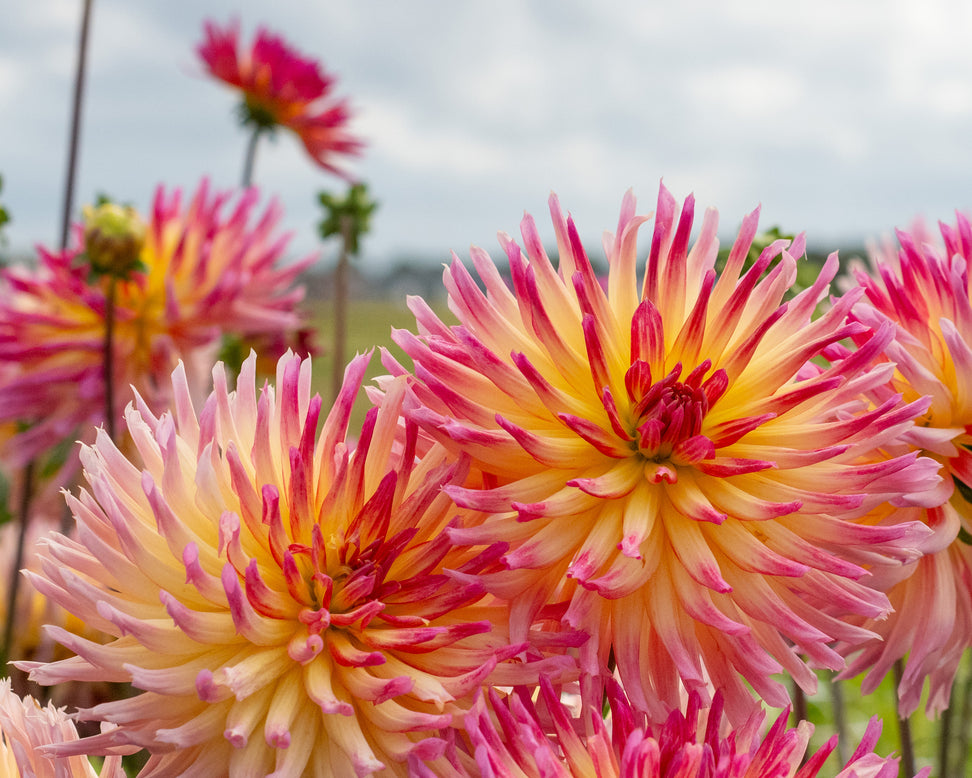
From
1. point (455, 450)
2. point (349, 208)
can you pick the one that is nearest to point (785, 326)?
point (455, 450)

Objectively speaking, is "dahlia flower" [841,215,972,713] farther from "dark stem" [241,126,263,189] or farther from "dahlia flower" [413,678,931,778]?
"dark stem" [241,126,263,189]

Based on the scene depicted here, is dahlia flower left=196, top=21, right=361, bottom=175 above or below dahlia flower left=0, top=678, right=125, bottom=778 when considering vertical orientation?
above

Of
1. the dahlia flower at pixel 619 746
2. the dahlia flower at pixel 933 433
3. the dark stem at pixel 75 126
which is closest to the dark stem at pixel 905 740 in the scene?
the dahlia flower at pixel 933 433

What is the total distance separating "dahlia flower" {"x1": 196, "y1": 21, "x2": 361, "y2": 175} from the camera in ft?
5.91

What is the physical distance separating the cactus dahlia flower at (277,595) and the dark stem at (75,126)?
87 centimetres

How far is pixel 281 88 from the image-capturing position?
5.88ft

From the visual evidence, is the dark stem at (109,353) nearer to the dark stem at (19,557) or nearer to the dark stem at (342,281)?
the dark stem at (19,557)

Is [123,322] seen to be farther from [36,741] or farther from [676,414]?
[676,414]

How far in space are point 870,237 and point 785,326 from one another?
→ 1.01ft

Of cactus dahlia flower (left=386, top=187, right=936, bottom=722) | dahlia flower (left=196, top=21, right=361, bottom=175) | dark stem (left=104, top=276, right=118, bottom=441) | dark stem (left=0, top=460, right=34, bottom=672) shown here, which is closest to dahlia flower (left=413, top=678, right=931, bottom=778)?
cactus dahlia flower (left=386, top=187, right=936, bottom=722)

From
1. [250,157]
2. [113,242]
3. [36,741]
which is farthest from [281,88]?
[36,741]

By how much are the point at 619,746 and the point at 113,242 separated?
2.59ft

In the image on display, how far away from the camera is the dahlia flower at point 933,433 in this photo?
46 centimetres

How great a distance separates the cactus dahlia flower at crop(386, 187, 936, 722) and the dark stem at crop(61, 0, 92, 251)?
3.03 ft
